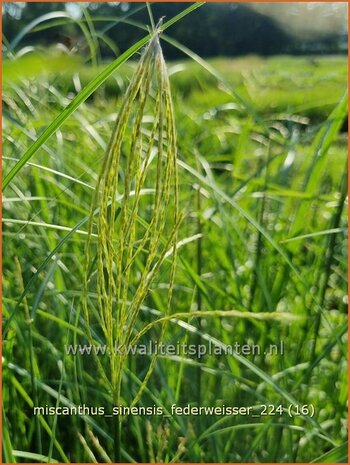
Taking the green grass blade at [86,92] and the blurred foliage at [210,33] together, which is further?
the blurred foliage at [210,33]

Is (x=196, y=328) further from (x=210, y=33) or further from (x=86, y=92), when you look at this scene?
(x=210, y=33)

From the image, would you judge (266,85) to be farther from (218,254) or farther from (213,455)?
(213,455)

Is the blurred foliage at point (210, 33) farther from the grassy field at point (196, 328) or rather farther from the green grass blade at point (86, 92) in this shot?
the green grass blade at point (86, 92)

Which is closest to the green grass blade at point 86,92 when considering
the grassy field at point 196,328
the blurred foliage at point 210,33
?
the grassy field at point 196,328

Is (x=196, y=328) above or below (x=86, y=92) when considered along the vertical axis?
below

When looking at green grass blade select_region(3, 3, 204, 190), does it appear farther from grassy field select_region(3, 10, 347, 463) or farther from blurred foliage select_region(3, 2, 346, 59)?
blurred foliage select_region(3, 2, 346, 59)

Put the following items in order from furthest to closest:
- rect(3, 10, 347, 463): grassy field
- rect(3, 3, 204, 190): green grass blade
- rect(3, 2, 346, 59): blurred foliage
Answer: rect(3, 2, 346, 59): blurred foliage
rect(3, 10, 347, 463): grassy field
rect(3, 3, 204, 190): green grass blade

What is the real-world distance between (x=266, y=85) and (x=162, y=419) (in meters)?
0.55

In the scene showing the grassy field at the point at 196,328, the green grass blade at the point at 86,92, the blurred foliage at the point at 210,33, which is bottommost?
the grassy field at the point at 196,328

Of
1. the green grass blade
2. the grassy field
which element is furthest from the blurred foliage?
the green grass blade

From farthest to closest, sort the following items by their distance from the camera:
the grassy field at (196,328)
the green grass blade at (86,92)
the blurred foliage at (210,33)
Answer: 1. the blurred foliage at (210,33)
2. the grassy field at (196,328)
3. the green grass blade at (86,92)

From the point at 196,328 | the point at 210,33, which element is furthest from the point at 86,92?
the point at 210,33

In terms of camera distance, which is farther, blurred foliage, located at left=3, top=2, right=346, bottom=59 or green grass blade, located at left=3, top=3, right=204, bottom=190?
blurred foliage, located at left=3, top=2, right=346, bottom=59

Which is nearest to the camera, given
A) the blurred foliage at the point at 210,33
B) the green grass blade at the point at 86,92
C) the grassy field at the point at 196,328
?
the green grass blade at the point at 86,92
